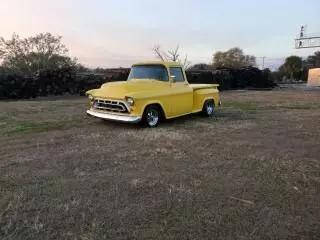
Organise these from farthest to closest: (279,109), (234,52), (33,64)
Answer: (234,52), (33,64), (279,109)

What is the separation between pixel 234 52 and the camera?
6694cm

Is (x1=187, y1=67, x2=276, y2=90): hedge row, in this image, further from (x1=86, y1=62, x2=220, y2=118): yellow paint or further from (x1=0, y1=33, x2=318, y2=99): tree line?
(x1=86, y1=62, x2=220, y2=118): yellow paint

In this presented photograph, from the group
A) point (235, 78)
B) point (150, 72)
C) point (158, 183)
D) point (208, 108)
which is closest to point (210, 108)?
point (208, 108)

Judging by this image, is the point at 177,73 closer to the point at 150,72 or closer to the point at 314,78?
the point at 150,72

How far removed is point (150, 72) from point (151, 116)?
4.59 feet

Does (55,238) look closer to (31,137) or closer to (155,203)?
(155,203)

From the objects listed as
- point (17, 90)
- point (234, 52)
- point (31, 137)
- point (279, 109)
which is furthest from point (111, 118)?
point (234, 52)

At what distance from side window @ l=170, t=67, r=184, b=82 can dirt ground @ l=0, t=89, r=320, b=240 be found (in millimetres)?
1767

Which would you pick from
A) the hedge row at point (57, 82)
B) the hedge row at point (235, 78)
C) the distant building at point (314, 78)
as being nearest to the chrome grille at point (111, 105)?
the hedge row at point (57, 82)

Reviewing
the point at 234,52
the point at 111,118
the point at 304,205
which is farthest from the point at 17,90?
the point at 234,52

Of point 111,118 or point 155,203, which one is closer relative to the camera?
point 155,203

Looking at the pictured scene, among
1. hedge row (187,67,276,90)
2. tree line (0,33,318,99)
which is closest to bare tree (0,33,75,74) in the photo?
tree line (0,33,318,99)

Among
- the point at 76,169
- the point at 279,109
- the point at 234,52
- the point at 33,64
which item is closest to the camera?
the point at 76,169

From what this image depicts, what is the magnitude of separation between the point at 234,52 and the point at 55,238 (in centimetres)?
6559
